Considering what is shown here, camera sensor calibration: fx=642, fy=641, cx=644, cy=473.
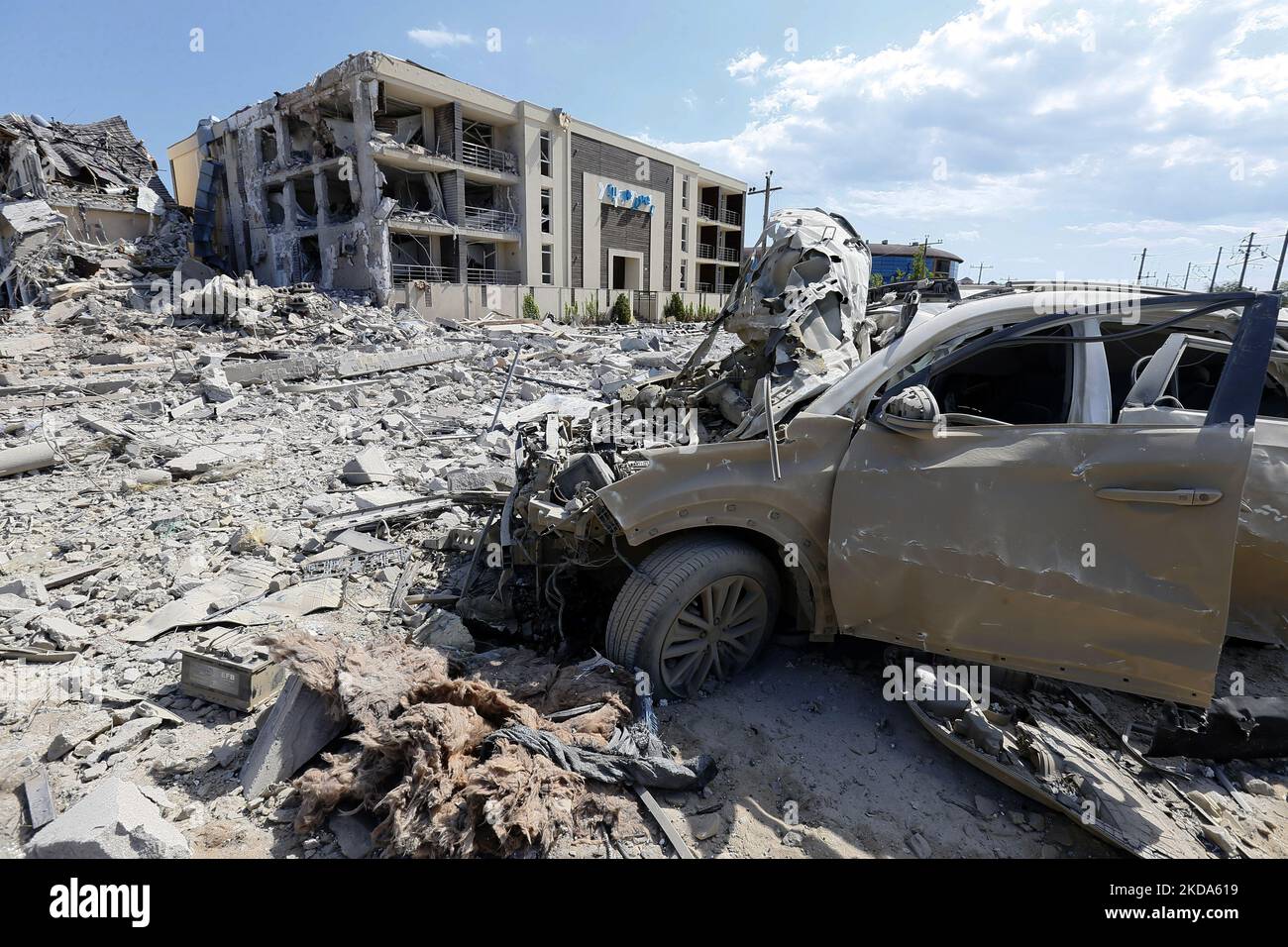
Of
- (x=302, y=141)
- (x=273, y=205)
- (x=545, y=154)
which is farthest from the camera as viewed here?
(x=545, y=154)

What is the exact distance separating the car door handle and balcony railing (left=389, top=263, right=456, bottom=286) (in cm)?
2659

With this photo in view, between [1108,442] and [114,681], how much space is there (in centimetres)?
480

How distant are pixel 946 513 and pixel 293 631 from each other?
299 centimetres

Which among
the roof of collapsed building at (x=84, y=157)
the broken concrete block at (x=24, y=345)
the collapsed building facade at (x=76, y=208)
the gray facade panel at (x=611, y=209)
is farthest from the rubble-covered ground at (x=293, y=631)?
the roof of collapsed building at (x=84, y=157)

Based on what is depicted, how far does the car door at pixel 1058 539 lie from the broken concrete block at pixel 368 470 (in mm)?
5196

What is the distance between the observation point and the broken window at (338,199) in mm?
26384

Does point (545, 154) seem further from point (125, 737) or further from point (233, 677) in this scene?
point (125, 737)

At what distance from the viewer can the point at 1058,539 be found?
8.36 feet

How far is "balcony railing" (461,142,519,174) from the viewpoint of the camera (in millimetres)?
28531

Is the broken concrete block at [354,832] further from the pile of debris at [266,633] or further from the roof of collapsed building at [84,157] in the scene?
the roof of collapsed building at [84,157]

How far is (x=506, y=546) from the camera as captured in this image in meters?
3.81

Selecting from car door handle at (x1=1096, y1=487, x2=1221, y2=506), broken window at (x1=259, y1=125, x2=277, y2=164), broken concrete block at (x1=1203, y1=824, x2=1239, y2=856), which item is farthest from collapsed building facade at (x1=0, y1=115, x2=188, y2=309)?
broken concrete block at (x1=1203, y1=824, x2=1239, y2=856)

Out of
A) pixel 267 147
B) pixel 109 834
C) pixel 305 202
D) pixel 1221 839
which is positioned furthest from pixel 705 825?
pixel 267 147

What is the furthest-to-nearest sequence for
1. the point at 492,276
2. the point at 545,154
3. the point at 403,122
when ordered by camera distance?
the point at 545,154, the point at 492,276, the point at 403,122
